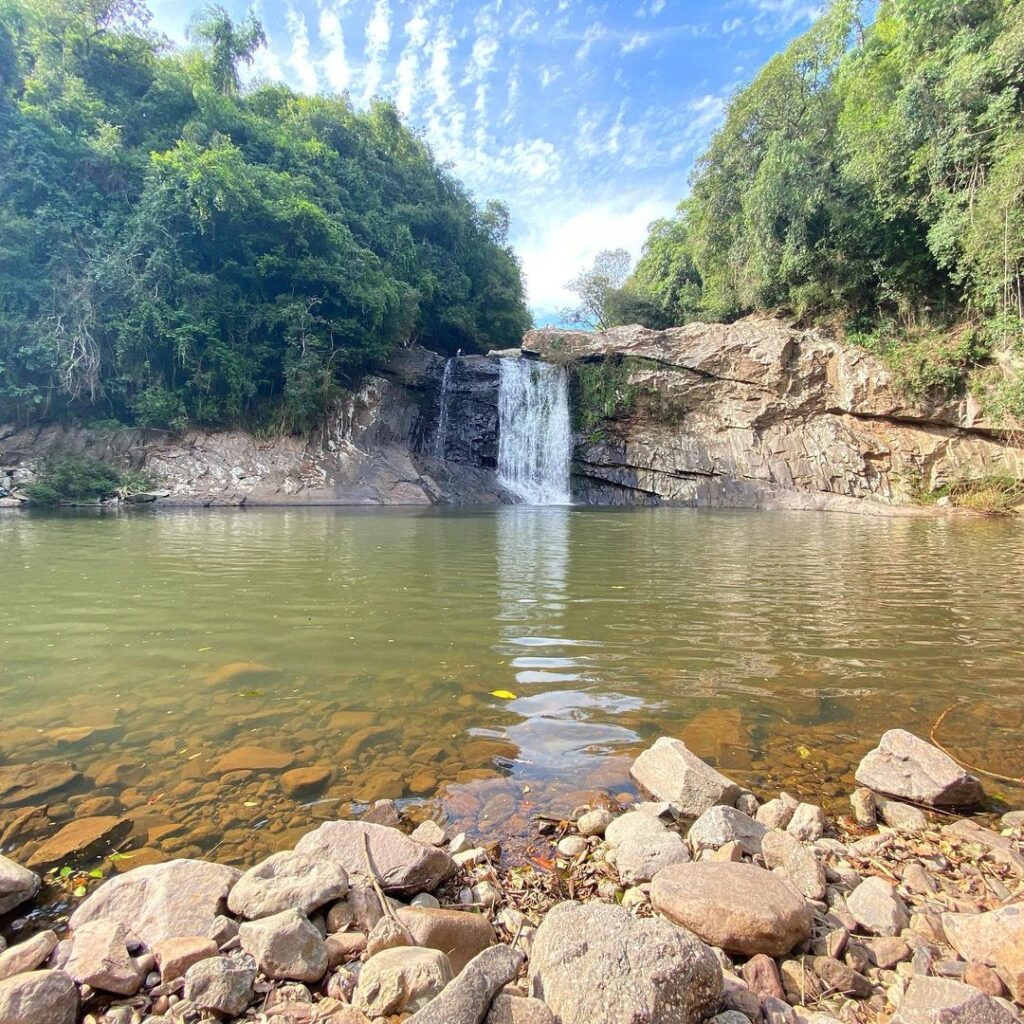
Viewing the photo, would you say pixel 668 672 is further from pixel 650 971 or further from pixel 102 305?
pixel 102 305

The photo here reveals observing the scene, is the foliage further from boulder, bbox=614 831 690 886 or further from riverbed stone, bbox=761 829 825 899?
boulder, bbox=614 831 690 886

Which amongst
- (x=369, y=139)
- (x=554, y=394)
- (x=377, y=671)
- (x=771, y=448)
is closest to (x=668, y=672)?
(x=377, y=671)

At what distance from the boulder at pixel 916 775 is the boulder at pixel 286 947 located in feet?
7.50

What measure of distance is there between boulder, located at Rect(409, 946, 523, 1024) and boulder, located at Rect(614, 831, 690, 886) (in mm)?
645

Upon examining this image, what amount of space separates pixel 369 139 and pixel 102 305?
1656 cm

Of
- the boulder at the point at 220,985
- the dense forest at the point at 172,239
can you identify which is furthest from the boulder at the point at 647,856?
the dense forest at the point at 172,239

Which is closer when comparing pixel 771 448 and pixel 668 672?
pixel 668 672

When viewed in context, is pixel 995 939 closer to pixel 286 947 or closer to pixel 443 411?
pixel 286 947

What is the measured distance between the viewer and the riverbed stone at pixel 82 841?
205 cm

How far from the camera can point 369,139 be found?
1171 inches

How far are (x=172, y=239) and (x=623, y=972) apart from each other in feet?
82.6

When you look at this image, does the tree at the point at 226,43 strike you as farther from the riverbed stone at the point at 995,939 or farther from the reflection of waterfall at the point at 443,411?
the riverbed stone at the point at 995,939

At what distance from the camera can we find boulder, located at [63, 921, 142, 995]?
56.4 inches

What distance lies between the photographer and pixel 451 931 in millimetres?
1676
